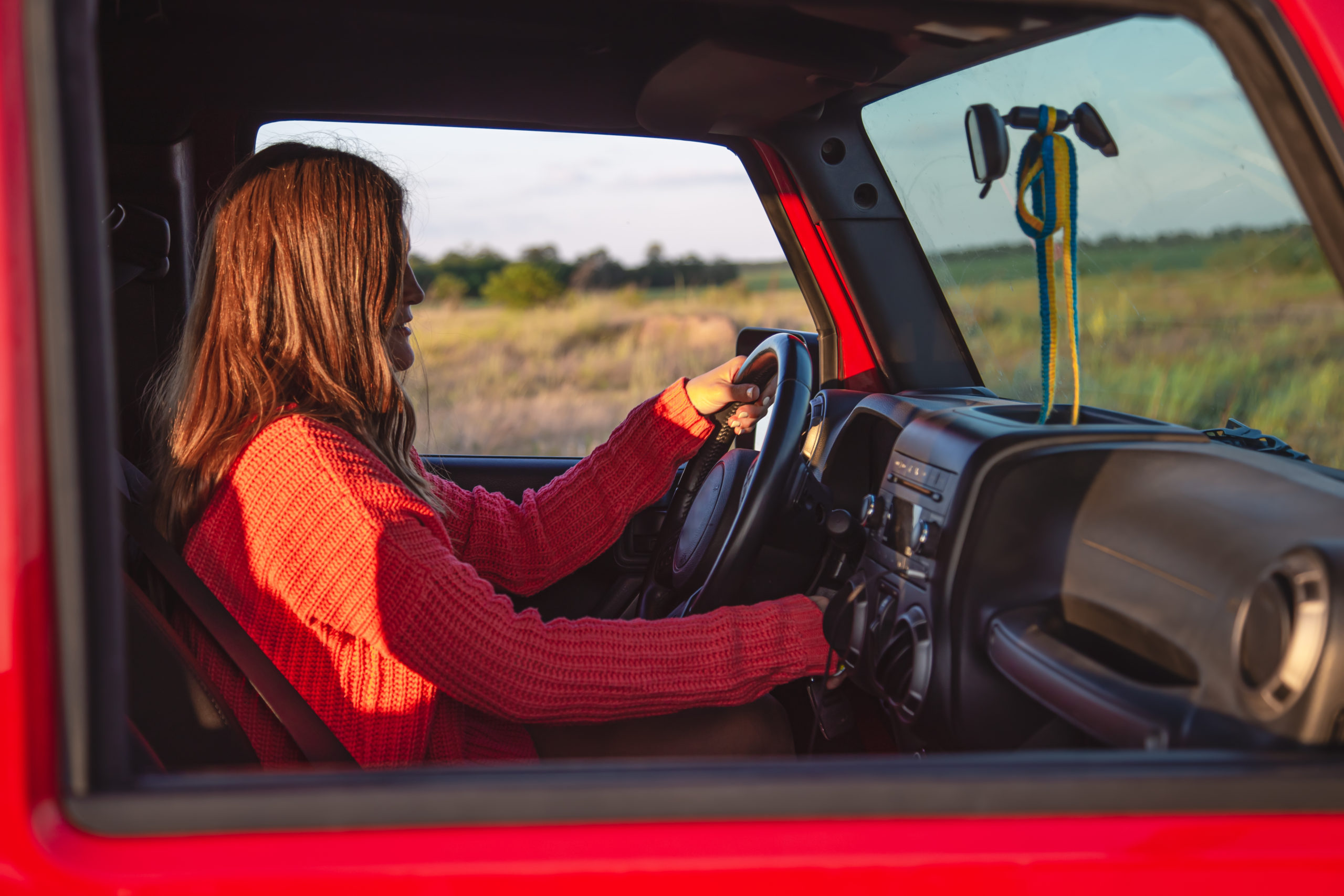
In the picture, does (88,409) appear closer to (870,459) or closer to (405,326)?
(405,326)

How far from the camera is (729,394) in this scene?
1.77 metres

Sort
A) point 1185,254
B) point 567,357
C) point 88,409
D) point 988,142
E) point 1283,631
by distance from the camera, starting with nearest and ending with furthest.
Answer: point 88,409
point 1283,631
point 988,142
point 1185,254
point 567,357

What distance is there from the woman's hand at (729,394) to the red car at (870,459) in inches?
2.6

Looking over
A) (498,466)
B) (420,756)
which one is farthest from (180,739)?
(498,466)

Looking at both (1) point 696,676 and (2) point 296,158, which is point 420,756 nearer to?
(1) point 696,676

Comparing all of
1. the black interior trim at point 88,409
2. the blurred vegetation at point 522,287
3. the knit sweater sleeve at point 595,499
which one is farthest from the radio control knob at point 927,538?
the blurred vegetation at point 522,287

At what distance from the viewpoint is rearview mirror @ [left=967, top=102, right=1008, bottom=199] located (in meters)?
1.12

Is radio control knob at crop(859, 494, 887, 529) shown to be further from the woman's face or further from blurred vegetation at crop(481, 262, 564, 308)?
blurred vegetation at crop(481, 262, 564, 308)

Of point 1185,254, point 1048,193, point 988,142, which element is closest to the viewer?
point 1048,193

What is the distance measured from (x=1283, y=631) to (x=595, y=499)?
1211 mm

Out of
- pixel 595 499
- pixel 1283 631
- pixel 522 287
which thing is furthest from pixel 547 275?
pixel 1283 631

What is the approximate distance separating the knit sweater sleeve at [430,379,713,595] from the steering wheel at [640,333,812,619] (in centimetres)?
5

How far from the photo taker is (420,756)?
1174 mm

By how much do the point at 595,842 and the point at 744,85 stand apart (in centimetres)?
147
